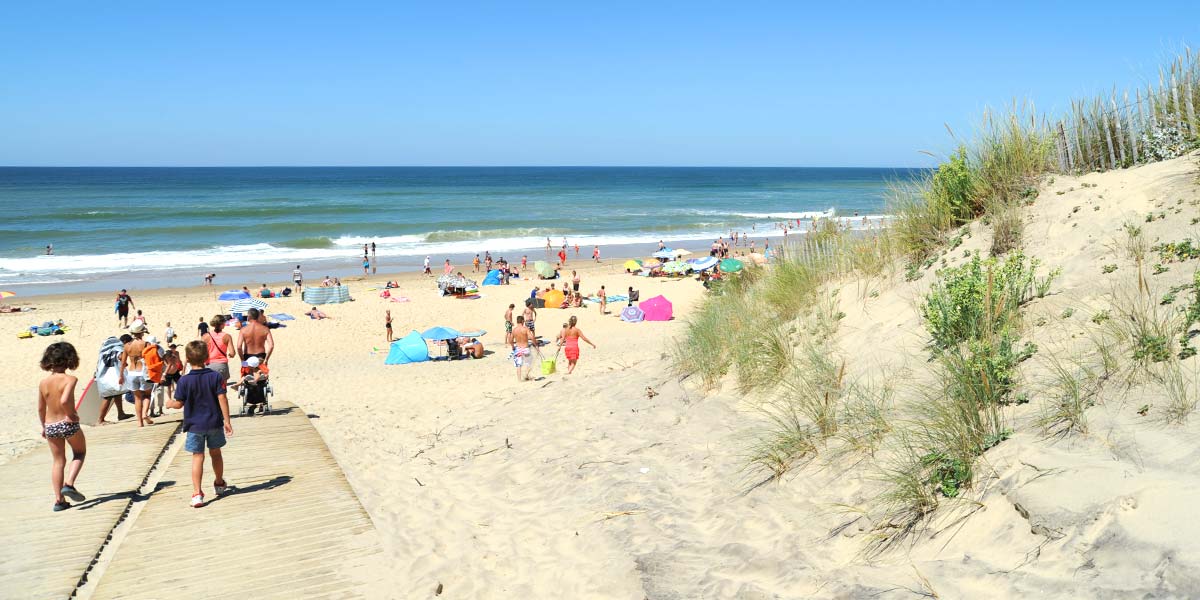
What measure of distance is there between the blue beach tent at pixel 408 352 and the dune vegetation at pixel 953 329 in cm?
777

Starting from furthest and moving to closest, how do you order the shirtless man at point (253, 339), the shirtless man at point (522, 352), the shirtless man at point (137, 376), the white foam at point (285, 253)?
1. the white foam at point (285, 253)
2. the shirtless man at point (522, 352)
3. the shirtless man at point (253, 339)
4. the shirtless man at point (137, 376)

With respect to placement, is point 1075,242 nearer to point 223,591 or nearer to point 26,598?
point 223,591

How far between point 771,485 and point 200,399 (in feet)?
13.5

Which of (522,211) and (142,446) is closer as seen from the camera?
(142,446)

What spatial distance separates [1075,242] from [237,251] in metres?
38.9

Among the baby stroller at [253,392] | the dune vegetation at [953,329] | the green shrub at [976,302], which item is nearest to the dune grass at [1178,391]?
the dune vegetation at [953,329]

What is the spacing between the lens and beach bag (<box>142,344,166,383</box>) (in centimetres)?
923

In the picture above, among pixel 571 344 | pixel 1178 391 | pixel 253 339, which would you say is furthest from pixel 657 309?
pixel 1178 391

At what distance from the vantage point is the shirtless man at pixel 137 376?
8703mm

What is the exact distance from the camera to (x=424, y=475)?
23.4ft

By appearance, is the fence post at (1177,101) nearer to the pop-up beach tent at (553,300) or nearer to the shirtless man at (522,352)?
the shirtless man at (522,352)

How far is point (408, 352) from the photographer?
631 inches

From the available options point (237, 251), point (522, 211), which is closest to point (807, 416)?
point (237, 251)

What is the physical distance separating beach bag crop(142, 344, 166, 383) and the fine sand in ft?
4.26
